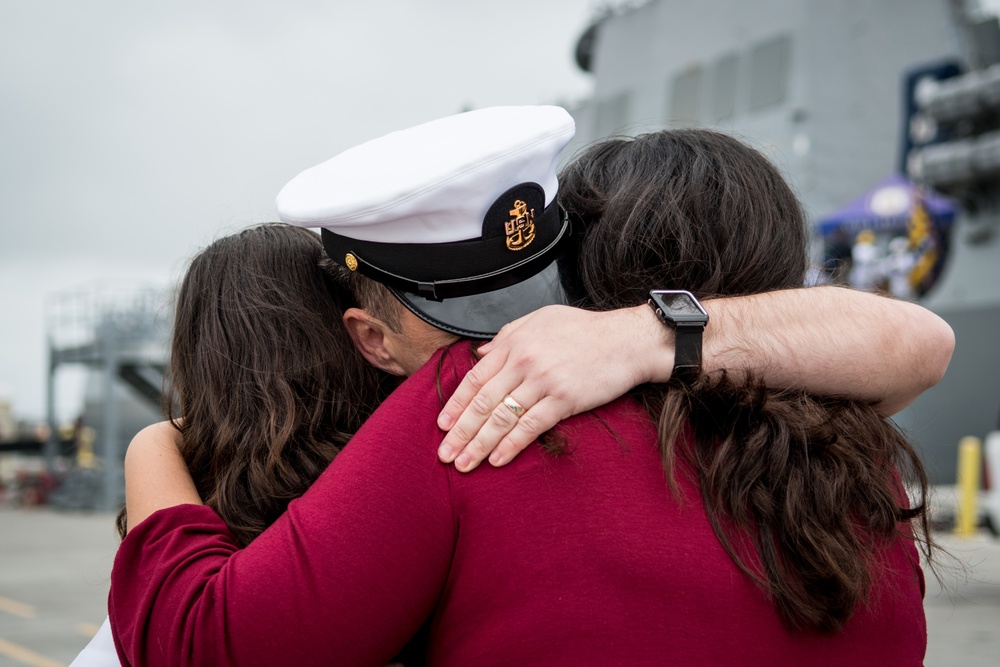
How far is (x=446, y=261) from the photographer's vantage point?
4.75ft

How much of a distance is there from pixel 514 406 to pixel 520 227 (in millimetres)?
355

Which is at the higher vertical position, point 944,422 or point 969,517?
point 969,517

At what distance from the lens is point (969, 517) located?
35.6 ft

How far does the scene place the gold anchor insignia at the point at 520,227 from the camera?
1455mm

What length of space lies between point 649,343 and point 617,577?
35cm

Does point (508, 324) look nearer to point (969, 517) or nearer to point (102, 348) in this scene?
point (969, 517)

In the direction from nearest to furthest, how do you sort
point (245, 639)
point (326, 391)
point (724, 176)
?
1. point (245, 639)
2. point (724, 176)
3. point (326, 391)

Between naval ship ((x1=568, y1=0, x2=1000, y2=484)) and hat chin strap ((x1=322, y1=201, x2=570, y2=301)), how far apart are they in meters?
16.2

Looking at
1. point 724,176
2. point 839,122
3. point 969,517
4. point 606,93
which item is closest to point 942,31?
point 839,122

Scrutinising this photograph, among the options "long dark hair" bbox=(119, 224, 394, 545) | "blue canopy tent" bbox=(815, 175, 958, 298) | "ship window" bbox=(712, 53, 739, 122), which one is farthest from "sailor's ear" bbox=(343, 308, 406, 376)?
"ship window" bbox=(712, 53, 739, 122)

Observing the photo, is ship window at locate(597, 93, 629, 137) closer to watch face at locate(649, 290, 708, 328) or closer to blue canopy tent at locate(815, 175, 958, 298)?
blue canopy tent at locate(815, 175, 958, 298)

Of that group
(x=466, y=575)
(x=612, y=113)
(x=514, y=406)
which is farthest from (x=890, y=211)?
(x=466, y=575)

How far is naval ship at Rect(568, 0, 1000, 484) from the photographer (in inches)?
701

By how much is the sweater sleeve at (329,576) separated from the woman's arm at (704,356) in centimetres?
8
